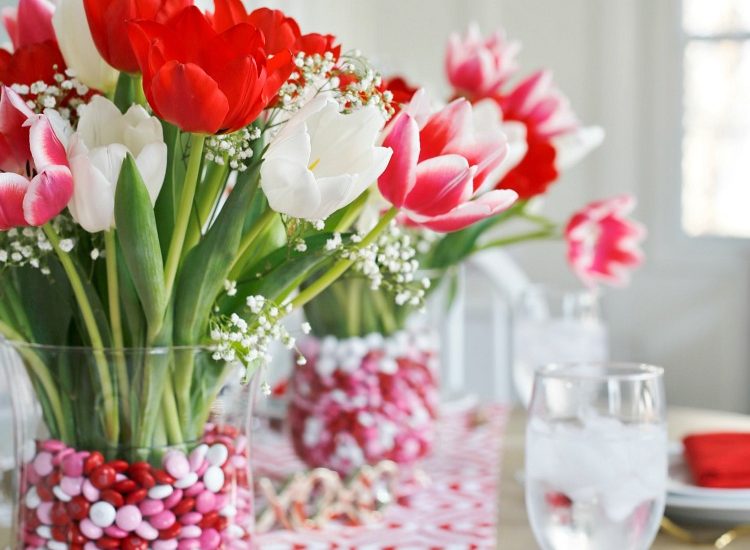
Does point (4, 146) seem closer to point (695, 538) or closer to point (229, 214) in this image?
point (229, 214)

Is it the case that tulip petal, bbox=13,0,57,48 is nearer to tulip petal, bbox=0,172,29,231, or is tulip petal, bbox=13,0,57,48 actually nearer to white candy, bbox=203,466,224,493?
tulip petal, bbox=0,172,29,231

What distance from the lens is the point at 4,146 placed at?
2.09ft

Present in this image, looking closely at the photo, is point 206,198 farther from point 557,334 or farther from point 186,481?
point 557,334

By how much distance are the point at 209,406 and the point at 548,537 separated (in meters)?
0.29

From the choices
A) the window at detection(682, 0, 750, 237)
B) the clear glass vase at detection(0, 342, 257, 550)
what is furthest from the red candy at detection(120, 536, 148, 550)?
the window at detection(682, 0, 750, 237)

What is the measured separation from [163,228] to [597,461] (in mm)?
366

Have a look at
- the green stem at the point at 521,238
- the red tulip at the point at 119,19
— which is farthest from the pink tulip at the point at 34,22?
the green stem at the point at 521,238

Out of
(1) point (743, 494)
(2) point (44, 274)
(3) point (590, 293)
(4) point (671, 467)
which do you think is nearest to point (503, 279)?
(3) point (590, 293)

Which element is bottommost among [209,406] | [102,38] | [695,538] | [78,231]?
[695,538]

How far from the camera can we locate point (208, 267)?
68 centimetres

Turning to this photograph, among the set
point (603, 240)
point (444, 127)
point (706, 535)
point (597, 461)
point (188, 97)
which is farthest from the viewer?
point (603, 240)

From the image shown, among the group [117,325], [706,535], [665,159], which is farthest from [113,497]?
[665,159]

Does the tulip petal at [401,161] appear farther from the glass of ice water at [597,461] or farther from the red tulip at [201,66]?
the glass of ice water at [597,461]

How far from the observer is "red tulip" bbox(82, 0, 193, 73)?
61cm
